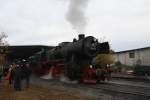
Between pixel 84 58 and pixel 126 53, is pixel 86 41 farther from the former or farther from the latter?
pixel 126 53

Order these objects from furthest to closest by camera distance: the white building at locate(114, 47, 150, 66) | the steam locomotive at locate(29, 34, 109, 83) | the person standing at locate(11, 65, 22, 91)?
1. the white building at locate(114, 47, 150, 66)
2. the steam locomotive at locate(29, 34, 109, 83)
3. the person standing at locate(11, 65, 22, 91)

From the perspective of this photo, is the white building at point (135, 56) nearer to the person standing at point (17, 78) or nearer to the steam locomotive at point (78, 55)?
the steam locomotive at point (78, 55)

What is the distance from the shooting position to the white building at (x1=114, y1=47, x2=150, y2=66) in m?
46.0

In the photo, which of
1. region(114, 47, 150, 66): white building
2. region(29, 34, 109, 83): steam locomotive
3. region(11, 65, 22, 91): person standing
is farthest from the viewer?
region(114, 47, 150, 66): white building

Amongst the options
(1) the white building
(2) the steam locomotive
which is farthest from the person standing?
(1) the white building

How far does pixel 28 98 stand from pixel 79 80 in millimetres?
9299

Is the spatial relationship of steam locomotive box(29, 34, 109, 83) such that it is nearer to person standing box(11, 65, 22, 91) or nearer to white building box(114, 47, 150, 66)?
person standing box(11, 65, 22, 91)

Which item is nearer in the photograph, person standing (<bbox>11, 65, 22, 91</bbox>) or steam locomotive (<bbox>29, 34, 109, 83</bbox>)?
person standing (<bbox>11, 65, 22, 91</bbox>)

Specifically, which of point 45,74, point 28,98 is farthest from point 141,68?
point 28,98

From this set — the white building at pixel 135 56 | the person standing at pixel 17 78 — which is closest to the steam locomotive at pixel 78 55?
the person standing at pixel 17 78

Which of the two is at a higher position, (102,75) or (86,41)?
(86,41)

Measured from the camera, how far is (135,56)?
49188 millimetres

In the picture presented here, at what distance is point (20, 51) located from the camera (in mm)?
39281

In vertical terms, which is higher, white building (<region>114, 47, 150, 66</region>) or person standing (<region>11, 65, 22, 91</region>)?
white building (<region>114, 47, 150, 66</region>)
